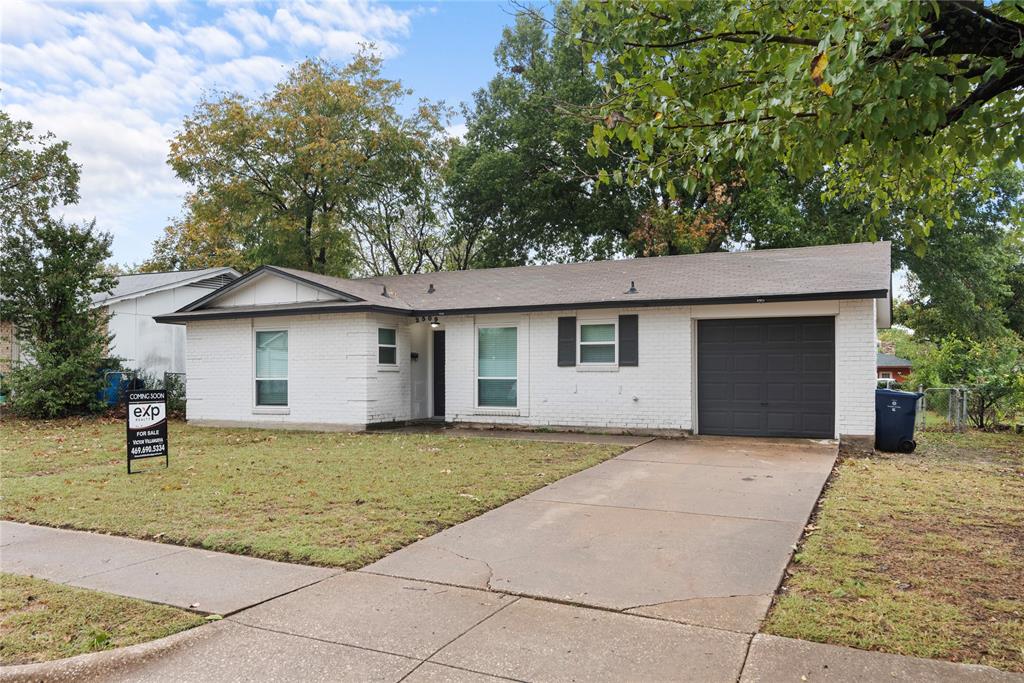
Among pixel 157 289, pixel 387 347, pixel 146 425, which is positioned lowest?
pixel 146 425

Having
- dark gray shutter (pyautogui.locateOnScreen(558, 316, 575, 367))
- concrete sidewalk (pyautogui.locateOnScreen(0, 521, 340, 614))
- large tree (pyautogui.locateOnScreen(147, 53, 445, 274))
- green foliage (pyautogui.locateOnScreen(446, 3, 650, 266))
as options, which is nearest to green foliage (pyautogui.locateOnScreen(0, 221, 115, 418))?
large tree (pyautogui.locateOnScreen(147, 53, 445, 274))

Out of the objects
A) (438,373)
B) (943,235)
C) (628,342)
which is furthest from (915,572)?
(943,235)

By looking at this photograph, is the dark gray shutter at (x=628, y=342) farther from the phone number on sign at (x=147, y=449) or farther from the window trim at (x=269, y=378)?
the phone number on sign at (x=147, y=449)

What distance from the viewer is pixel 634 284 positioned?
48.0 feet

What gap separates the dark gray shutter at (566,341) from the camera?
14.4 m

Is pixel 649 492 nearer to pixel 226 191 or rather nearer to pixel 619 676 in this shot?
pixel 619 676

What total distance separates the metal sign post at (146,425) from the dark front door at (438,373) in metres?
7.68

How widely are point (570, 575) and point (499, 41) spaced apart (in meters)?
30.4

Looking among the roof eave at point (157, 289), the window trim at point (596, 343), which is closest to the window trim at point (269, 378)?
the window trim at point (596, 343)

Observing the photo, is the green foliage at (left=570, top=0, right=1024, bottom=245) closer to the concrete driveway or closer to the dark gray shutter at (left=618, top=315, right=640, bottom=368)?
the concrete driveway

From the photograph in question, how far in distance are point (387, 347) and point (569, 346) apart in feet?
13.5

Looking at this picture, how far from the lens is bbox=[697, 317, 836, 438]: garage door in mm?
12703

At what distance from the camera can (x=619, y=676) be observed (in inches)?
133

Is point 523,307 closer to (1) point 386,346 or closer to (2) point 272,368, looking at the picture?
(1) point 386,346
